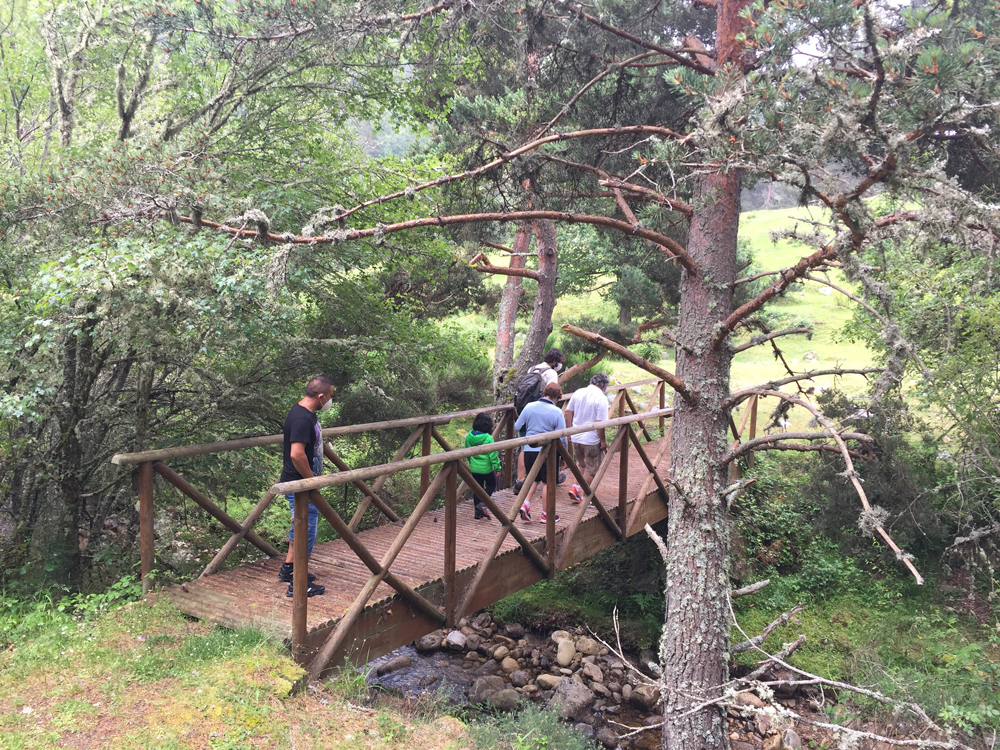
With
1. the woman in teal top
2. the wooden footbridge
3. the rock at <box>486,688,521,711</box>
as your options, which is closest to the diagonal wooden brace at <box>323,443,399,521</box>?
the wooden footbridge

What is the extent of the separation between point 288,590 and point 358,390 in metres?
3.47

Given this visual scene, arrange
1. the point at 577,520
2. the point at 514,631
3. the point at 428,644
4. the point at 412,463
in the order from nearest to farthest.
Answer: the point at 412,463 < the point at 577,520 < the point at 428,644 < the point at 514,631

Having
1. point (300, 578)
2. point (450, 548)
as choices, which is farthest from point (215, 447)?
point (450, 548)

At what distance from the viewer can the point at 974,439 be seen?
8.01 meters

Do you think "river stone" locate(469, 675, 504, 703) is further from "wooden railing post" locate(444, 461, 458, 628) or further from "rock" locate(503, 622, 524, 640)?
"wooden railing post" locate(444, 461, 458, 628)

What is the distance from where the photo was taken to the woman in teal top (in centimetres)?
641

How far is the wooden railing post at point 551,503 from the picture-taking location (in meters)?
5.75

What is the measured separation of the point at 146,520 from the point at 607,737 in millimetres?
5198

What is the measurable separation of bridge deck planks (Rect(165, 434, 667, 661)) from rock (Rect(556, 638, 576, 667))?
2255 millimetres

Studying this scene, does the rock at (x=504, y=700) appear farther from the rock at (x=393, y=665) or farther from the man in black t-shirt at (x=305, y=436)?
the man in black t-shirt at (x=305, y=436)

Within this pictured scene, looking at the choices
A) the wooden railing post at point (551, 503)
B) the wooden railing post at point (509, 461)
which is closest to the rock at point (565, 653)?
the wooden railing post at point (509, 461)

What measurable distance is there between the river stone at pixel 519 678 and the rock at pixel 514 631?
1.09m

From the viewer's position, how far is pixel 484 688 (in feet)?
24.1

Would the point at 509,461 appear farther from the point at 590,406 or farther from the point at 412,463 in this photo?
the point at 412,463
